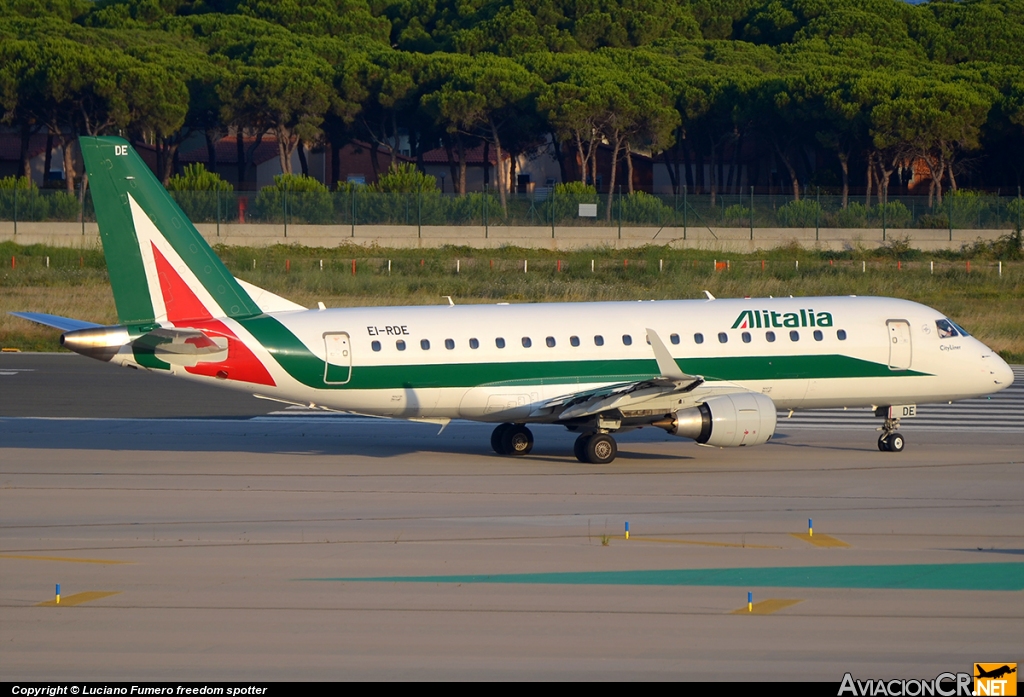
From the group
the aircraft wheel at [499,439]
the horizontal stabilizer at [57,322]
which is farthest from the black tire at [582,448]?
the horizontal stabilizer at [57,322]

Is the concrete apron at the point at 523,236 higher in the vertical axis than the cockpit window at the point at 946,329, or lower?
higher

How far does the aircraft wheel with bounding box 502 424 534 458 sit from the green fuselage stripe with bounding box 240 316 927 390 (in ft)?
5.08

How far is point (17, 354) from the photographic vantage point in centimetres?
4469

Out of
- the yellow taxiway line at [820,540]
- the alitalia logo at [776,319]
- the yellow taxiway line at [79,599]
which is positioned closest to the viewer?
the yellow taxiway line at [79,599]

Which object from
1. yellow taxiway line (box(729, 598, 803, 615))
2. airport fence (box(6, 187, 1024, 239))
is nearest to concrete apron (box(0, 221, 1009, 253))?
airport fence (box(6, 187, 1024, 239))

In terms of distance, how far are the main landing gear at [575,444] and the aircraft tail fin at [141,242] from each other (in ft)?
22.0

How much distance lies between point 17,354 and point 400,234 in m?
37.6

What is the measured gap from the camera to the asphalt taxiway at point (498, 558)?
1241 centimetres

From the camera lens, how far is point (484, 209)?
8038cm

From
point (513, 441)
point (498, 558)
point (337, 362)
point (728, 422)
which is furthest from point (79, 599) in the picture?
point (728, 422)

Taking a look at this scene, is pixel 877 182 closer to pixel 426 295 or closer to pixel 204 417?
pixel 426 295

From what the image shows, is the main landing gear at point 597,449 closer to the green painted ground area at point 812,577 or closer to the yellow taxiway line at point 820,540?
the yellow taxiway line at point 820,540

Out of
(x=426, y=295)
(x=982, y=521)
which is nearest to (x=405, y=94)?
(x=426, y=295)

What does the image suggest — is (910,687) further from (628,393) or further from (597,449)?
(597,449)
